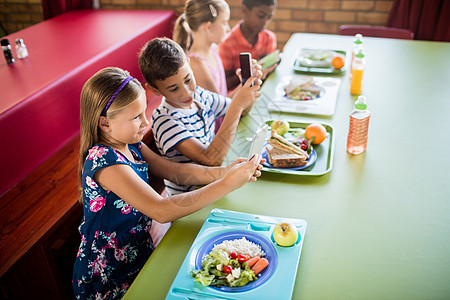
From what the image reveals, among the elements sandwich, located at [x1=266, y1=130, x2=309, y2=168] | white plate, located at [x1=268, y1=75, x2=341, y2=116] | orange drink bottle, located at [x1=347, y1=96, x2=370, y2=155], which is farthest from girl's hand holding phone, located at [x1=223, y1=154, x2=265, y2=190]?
white plate, located at [x1=268, y1=75, x2=341, y2=116]

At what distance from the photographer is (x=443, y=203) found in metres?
1.23

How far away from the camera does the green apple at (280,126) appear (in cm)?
159

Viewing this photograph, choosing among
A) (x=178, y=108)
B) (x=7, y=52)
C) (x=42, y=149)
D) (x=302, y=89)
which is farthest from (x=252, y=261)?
(x=7, y=52)

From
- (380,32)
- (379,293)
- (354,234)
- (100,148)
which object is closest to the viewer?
(379,293)

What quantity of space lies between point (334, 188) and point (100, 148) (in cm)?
73

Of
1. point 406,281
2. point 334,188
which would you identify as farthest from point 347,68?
point 406,281

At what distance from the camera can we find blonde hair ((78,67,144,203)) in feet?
4.05

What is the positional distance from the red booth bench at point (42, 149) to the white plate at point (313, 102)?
36.3 inches

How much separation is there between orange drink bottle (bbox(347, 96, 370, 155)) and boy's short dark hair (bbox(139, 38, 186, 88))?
Result: 0.63 meters

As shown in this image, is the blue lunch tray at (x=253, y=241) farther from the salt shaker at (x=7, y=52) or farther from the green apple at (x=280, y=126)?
the salt shaker at (x=7, y=52)

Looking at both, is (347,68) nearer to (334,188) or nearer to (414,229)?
(334,188)

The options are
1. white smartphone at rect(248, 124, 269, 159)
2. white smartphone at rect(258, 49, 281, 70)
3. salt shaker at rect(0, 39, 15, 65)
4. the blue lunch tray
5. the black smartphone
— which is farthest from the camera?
salt shaker at rect(0, 39, 15, 65)

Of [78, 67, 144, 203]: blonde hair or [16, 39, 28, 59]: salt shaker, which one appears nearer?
[78, 67, 144, 203]: blonde hair

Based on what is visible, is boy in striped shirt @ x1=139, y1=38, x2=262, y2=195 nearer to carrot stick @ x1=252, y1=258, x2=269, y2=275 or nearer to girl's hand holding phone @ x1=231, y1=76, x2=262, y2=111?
girl's hand holding phone @ x1=231, y1=76, x2=262, y2=111
